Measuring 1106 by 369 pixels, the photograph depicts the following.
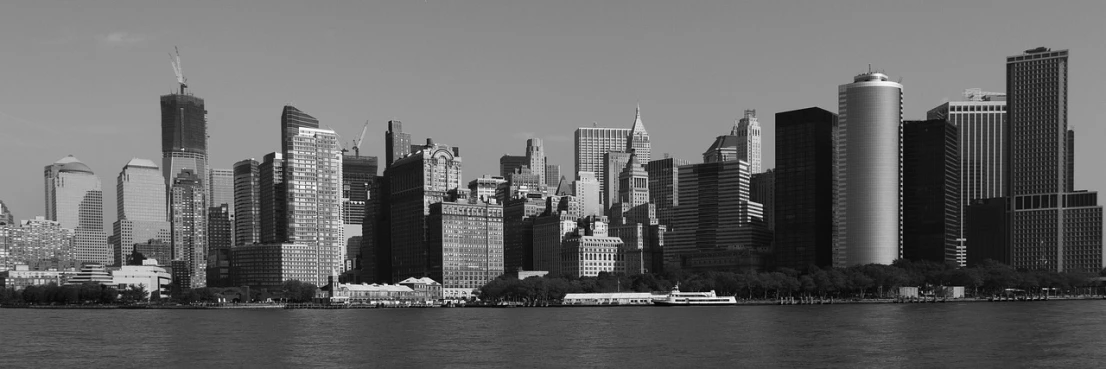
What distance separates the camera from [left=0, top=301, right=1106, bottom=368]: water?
112688mm

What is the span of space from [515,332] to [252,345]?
3223cm

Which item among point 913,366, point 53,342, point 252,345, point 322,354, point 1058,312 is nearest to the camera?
point 913,366

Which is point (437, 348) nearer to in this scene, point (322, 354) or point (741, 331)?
point (322, 354)

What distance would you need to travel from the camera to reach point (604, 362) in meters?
112

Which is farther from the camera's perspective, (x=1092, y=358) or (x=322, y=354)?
(x=322, y=354)

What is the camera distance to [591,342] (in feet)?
443

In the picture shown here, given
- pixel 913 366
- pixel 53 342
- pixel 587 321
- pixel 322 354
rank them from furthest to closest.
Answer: pixel 587 321, pixel 53 342, pixel 322 354, pixel 913 366

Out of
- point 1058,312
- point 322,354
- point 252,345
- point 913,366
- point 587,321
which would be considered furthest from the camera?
point 1058,312

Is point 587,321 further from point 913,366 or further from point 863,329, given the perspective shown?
point 913,366

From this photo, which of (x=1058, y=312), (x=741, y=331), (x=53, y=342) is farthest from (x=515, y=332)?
(x=1058, y=312)

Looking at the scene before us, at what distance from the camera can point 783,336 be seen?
461ft

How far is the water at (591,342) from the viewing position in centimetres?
11269

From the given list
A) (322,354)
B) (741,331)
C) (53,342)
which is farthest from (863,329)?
(53,342)

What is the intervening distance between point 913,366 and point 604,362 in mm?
25017
